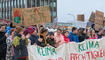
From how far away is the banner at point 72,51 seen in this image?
227 inches

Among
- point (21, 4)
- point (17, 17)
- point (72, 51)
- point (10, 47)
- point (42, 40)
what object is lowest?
point (72, 51)

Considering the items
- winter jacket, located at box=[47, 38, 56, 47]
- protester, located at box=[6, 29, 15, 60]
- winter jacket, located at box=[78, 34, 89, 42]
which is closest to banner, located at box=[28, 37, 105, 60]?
winter jacket, located at box=[47, 38, 56, 47]

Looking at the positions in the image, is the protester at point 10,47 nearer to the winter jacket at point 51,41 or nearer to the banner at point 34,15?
the banner at point 34,15

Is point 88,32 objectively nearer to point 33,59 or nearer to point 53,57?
point 53,57

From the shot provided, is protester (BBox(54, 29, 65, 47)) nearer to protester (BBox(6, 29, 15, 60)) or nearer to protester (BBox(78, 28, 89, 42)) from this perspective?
protester (BBox(78, 28, 89, 42))

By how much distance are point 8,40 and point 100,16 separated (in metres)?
5.50

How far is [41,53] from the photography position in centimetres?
581

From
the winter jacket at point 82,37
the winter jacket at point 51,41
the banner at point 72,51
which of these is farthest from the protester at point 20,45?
the winter jacket at point 82,37

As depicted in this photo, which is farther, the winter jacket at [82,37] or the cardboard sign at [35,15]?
the winter jacket at [82,37]

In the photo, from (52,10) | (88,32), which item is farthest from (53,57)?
(52,10)

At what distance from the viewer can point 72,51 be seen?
6.30m

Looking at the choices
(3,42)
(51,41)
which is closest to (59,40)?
(51,41)

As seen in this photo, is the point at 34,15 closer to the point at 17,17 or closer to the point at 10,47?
the point at 17,17

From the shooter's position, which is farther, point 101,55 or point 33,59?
point 101,55
